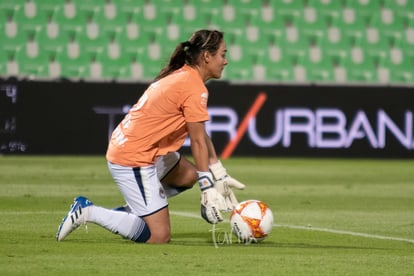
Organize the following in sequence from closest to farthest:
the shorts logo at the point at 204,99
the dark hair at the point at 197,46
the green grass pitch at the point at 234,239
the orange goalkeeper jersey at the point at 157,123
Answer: the green grass pitch at the point at 234,239 < the shorts logo at the point at 204,99 < the orange goalkeeper jersey at the point at 157,123 < the dark hair at the point at 197,46

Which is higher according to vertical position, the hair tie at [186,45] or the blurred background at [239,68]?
the hair tie at [186,45]

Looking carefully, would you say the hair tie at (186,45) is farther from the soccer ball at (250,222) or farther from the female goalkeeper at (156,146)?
the soccer ball at (250,222)

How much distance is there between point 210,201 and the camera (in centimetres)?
764

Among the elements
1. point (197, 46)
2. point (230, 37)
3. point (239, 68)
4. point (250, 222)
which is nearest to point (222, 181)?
point (250, 222)

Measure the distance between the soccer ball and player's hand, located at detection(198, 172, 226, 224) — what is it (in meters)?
0.57

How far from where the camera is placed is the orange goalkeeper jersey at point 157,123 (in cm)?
804

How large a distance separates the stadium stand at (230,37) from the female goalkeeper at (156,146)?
41.2 feet

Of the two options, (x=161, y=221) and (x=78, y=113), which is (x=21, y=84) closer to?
(x=78, y=113)

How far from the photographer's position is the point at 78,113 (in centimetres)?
1859

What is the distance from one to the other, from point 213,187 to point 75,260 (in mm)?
1245

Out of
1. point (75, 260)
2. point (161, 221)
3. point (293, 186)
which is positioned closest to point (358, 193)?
point (293, 186)

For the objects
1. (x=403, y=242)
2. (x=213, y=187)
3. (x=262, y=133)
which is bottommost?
(x=262, y=133)

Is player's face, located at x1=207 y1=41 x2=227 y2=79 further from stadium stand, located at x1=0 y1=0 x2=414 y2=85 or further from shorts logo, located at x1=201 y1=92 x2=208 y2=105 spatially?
stadium stand, located at x1=0 y1=0 x2=414 y2=85

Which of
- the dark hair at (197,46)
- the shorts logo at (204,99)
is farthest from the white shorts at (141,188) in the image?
the dark hair at (197,46)
